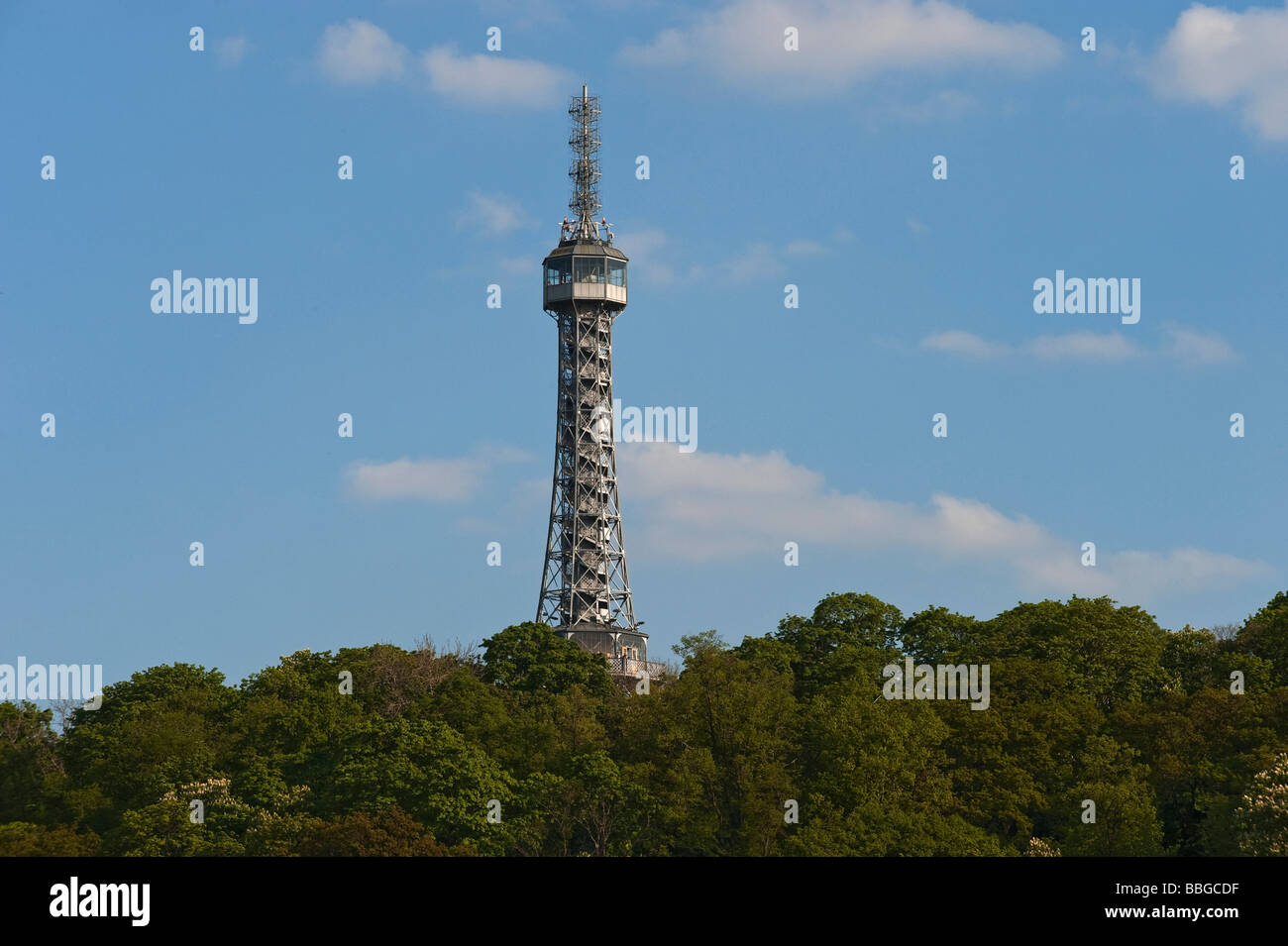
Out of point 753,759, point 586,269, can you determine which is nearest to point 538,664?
point 753,759

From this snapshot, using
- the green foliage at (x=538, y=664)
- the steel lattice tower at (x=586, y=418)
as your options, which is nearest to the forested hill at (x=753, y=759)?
the green foliage at (x=538, y=664)

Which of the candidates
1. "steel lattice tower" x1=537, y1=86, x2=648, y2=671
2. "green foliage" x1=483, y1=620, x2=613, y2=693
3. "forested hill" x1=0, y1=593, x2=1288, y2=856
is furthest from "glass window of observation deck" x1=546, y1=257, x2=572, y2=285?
"forested hill" x1=0, y1=593, x2=1288, y2=856

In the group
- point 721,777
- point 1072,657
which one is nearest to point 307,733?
point 721,777

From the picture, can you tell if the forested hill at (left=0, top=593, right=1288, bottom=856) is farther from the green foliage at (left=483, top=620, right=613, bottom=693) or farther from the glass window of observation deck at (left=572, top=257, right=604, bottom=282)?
the glass window of observation deck at (left=572, top=257, right=604, bottom=282)

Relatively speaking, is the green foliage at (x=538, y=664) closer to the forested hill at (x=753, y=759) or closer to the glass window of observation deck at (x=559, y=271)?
the forested hill at (x=753, y=759)

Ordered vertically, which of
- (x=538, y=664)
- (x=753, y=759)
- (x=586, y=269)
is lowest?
(x=753, y=759)

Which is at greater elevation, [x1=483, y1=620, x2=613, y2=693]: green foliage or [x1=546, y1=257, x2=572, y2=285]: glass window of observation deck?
[x1=546, y1=257, x2=572, y2=285]: glass window of observation deck

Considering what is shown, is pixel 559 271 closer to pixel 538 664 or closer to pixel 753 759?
pixel 538 664
